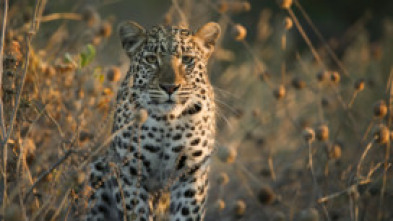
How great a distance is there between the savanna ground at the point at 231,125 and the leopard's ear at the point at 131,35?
34cm

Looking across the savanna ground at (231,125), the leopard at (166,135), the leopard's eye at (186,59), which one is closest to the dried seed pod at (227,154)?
the savanna ground at (231,125)

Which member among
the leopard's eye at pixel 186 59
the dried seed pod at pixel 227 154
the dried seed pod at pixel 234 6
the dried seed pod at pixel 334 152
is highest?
the dried seed pod at pixel 234 6

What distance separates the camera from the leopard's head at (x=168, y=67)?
204 inches

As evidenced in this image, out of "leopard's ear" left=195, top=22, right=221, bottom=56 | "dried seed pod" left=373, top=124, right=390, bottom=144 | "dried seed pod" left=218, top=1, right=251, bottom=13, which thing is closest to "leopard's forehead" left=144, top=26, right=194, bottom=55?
"leopard's ear" left=195, top=22, right=221, bottom=56

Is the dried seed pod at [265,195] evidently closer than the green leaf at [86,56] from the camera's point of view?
Yes

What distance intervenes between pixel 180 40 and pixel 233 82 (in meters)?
4.49

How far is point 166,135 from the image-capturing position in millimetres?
5406

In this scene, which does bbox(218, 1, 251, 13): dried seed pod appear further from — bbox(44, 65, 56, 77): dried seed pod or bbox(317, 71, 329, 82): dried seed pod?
bbox(44, 65, 56, 77): dried seed pod

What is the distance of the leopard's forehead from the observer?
5383mm

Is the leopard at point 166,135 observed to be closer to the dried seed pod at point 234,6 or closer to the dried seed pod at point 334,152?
the dried seed pod at point 234,6

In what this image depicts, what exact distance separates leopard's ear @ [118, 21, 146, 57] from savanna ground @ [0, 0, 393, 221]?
0.34m

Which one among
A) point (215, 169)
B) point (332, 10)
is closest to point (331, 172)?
point (215, 169)

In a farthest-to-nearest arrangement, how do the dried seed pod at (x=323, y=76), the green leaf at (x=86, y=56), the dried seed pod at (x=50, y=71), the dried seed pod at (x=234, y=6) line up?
the dried seed pod at (x=234, y=6) < the dried seed pod at (x=323, y=76) < the dried seed pod at (x=50, y=71) < the green leaf at (x=86, y=56)

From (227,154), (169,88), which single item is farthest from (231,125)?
(227,154)
